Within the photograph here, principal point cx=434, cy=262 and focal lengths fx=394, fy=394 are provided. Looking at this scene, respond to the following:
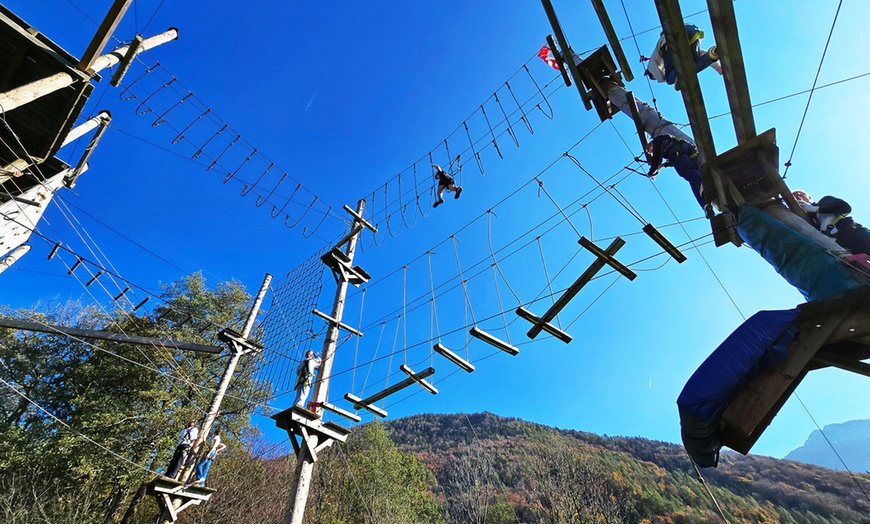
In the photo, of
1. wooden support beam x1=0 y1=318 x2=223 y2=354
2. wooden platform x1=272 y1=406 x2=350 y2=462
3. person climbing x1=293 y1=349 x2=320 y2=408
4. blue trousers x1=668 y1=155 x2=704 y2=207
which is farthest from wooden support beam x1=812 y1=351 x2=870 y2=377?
wooden support beam x1=0 y1=318 x2=223 y2=354

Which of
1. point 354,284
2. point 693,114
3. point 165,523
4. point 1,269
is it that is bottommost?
point 165,523

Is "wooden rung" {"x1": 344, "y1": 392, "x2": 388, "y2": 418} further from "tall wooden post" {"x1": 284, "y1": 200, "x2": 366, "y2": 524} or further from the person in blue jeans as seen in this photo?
the person in blue jeans

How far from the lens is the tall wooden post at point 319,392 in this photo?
4.86 m

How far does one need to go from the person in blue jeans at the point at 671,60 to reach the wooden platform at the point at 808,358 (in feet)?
9.36

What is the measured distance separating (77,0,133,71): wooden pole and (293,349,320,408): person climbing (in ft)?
15.7

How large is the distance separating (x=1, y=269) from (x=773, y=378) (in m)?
10.1

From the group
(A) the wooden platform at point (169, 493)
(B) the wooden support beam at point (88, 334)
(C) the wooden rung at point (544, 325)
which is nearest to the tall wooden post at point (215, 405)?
(A) the wooden platform at point (169, 493)

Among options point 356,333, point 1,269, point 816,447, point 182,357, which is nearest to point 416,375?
point 356,333

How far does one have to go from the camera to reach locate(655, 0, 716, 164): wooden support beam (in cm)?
285

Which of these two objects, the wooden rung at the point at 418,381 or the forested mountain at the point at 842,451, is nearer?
the wooden rung at the point at 418,381

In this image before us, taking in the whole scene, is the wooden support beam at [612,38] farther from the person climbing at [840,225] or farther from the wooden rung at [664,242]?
the person climbing at [840,225]

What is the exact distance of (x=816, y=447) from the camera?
17975cm

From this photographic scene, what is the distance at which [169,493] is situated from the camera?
650cm

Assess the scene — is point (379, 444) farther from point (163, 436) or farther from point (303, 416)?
point (303, 416)
